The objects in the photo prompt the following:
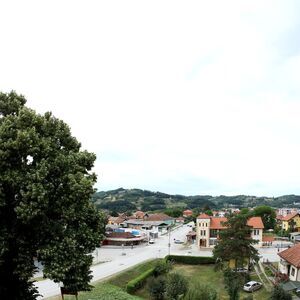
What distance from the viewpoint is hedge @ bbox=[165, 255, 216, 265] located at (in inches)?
2339

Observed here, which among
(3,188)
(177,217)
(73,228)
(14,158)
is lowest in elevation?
(177,217)

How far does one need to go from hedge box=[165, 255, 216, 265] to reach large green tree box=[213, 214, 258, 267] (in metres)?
14.8

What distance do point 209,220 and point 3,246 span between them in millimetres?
66861

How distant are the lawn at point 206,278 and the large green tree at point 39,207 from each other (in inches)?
Result: 696

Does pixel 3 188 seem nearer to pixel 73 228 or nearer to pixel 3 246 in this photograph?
pixel 3 246

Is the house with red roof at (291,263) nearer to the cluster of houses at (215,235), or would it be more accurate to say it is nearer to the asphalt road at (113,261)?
the cluster of houses at (215,235)

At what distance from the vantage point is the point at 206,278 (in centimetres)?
4853

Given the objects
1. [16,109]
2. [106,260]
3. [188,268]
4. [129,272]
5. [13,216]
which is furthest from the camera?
[106,260]

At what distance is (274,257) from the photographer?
210ft

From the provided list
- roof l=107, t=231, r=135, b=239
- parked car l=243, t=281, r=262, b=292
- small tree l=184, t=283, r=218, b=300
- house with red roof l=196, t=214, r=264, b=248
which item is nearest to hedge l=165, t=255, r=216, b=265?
parked car l=243, t=281, r=262, b=292

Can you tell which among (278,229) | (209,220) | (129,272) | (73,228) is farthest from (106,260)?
(278,229)

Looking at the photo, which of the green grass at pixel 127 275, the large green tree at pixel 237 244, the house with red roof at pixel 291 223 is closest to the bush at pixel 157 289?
the green grass at pixel 127 275

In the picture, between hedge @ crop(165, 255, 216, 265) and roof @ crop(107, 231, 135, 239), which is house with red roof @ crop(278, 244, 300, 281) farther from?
roof @ crop(107, 231, 135, 239)

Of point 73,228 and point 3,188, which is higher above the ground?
point 3,188
